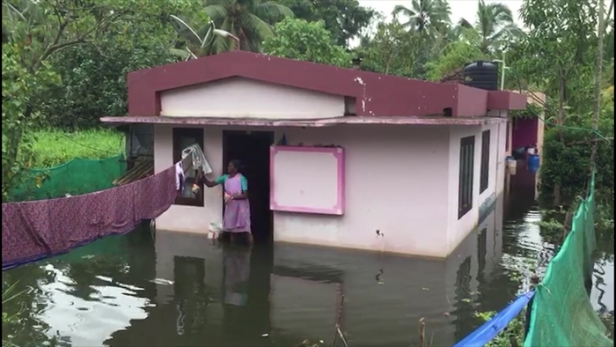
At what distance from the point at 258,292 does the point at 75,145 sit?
12.7 meters

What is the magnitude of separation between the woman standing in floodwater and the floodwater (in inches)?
15.4

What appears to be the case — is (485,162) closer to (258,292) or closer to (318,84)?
(318,84)

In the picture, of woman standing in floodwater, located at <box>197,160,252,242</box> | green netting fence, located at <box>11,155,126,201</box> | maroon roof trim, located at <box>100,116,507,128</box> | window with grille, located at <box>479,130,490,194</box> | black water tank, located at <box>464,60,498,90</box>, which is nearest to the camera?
maroon roof trim, located at <box>100,116,507,128</box>

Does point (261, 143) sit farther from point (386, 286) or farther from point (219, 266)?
point (386, 286)

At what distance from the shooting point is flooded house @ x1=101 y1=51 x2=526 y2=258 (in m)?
10.4

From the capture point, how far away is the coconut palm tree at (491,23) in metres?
37.7

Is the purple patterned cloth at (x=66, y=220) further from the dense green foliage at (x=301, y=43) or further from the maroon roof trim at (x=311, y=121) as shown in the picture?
the dense green foliage at (x=301, y=43)

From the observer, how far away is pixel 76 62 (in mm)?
21969

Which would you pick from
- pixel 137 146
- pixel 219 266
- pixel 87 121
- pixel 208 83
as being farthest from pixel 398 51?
pixel 219 266

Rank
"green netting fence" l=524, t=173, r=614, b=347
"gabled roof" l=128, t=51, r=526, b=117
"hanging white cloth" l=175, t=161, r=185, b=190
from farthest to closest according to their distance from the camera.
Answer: "gabled roof" l=128, t=51, r=526, b=117, "hanging white cloth" l=175, t=161, r=185, b=190, "green netting fence" l=524, t=173, r=614, b=347

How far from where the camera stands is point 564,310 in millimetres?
5480

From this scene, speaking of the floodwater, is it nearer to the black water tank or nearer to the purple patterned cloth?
the purple patterned cloth

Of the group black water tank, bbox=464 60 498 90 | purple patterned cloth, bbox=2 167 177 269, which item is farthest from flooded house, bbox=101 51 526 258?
black water tank, bbox=464 60 498 90

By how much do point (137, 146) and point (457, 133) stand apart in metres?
7.74
